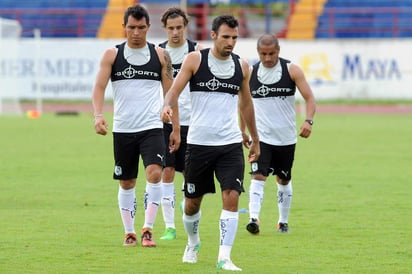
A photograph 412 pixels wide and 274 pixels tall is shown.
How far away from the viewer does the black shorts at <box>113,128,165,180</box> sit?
420 inches

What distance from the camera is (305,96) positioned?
11383mm

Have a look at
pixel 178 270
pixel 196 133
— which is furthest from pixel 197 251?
pixel 196 133

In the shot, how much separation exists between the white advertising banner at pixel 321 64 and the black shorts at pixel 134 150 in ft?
88.4

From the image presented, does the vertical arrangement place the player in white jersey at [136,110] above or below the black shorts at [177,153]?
above

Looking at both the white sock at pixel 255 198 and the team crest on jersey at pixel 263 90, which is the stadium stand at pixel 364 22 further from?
the white sock at pixel 255 198

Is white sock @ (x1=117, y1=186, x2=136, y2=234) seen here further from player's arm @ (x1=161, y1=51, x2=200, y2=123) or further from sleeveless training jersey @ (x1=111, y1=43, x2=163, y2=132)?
player's arm @ (x1=161, y1=51, x2=200, y2=123)

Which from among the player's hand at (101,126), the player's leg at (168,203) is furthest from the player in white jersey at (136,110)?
the player's leg at (168,203)

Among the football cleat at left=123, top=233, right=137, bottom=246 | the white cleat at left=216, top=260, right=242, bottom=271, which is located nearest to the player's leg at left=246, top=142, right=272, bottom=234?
the football cleat at left=123, top=233, right=137, bottom=246

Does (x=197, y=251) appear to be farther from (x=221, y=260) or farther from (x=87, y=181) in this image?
(x=87, y=181)

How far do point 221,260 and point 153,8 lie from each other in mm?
35777

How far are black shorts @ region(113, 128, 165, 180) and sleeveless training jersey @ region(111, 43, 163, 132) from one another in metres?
0.07

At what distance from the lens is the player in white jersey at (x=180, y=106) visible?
38.2 feet

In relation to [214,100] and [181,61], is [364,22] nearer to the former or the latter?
[181,61]

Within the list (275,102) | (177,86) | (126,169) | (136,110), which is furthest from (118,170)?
(275,102)
